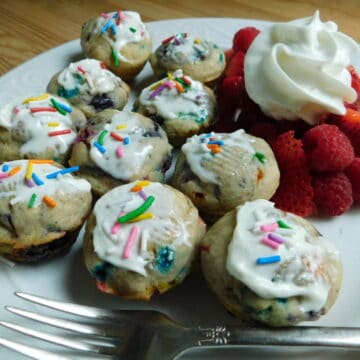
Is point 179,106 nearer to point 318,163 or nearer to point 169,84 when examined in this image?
point 169,84

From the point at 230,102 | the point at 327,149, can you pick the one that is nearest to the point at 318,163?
the point at 327,149

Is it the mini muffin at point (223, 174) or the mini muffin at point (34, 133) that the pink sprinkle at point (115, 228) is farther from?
the mini muffin at point (34, 133)

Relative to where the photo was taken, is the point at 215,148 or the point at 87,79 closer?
the point at 215,148

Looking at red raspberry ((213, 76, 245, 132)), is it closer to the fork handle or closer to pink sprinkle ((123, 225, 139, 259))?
pink sprinkle ((123, 225, 139, 259))

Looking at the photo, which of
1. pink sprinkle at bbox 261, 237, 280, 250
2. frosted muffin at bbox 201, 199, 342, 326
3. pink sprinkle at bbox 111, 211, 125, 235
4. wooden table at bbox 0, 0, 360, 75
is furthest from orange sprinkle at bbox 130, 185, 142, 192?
wooden table at bbox 0, 0, 360, 75

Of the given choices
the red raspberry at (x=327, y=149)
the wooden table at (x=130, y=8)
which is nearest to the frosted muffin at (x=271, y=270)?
the red raspberry at (x=327, y=149)

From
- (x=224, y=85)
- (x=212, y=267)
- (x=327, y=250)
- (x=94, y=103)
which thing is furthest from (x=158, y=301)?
(x=224, y=85)
